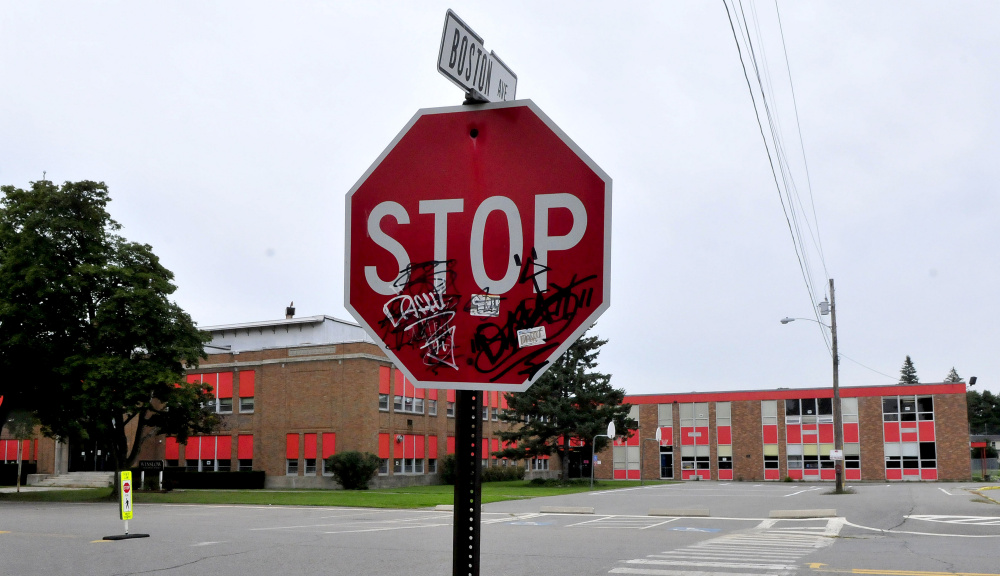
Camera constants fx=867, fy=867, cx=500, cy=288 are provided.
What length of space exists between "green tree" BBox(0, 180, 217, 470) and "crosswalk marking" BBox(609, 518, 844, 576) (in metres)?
26.0

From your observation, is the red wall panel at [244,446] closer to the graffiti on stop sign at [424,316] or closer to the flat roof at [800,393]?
the flat roof at [800,393]

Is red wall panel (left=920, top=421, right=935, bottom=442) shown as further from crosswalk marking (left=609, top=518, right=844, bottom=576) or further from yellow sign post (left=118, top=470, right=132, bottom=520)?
yellow sign post (left=118, top=470, right=132, bottom=520)

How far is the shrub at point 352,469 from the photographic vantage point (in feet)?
148

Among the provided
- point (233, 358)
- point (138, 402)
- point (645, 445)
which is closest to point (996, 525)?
point (138, 402)

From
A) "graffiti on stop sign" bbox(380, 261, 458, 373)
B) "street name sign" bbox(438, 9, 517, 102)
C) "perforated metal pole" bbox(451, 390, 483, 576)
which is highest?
"street name sign" bbox(438, 9, 517, 102)

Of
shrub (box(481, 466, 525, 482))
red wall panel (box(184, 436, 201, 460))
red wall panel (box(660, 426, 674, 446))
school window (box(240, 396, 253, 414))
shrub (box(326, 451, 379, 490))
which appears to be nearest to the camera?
shrub (box(326, 451, 379, 490))

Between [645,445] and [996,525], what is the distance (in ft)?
187

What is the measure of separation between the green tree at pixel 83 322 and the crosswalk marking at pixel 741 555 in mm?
25977

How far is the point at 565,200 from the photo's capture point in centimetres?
234

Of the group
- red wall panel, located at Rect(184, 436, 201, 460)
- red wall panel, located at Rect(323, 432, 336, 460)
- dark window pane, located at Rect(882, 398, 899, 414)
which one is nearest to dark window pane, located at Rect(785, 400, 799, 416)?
dark window pane, located at Rect(882, 398, 899, 414)

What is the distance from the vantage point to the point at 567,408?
174 feet

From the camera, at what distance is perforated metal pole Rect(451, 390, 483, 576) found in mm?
2396

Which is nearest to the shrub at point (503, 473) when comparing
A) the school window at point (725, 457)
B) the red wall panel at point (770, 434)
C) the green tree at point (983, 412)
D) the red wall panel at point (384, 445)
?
the red wall panel at point (384, 445)

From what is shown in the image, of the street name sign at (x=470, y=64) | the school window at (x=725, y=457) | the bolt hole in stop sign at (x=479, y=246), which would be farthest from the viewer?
the school window at (x=725, y=457)
